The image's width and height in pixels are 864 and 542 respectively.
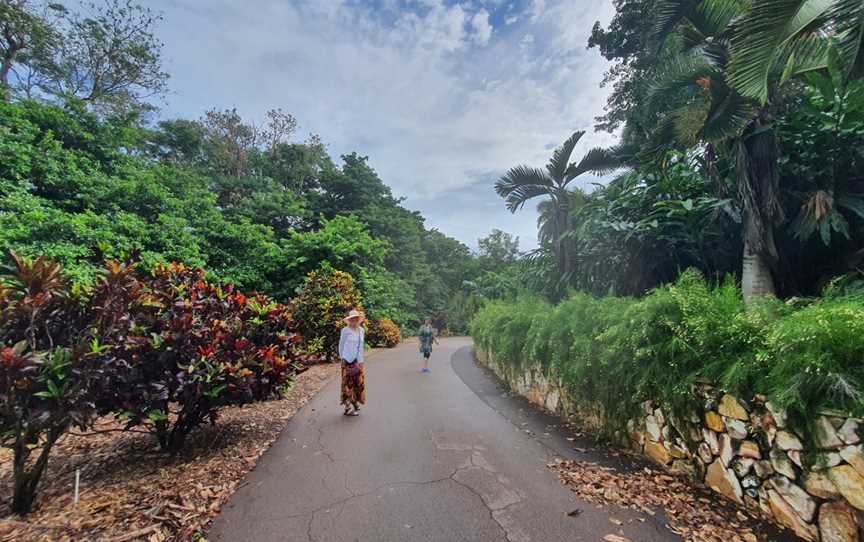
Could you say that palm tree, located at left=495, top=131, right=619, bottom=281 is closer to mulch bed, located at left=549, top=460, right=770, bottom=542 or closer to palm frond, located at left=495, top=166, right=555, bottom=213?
palm frond, located at left=495, top=166, right=555, bottom=213

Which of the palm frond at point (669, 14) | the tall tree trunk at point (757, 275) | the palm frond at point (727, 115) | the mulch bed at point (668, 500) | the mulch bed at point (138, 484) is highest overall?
the palm frond at point (669, 14)

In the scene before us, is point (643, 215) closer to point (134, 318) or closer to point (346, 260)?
point (134, 318)

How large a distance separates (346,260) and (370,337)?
12.4 ft

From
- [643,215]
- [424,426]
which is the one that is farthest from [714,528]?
[643,215]

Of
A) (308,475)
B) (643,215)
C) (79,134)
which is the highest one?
(79,134)

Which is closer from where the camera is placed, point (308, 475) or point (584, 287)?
point (308, 475)

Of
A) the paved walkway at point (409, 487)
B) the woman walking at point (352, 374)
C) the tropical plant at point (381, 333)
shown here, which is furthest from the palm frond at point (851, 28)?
the tropical plant at point (381, 333)

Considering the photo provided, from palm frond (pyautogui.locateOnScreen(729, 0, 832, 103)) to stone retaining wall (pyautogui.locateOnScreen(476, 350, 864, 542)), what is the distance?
2.55 m

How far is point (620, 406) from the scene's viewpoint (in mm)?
3523

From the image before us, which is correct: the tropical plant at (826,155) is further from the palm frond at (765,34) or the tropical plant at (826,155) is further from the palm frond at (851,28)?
the palm frond at (765,34)

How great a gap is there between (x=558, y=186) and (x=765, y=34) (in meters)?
4.36

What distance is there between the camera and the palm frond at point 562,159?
22.7 ft

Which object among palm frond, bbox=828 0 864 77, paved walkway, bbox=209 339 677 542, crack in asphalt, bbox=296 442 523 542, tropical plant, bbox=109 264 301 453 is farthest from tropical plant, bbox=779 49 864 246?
tropical plant, bbox=109 264 301 453

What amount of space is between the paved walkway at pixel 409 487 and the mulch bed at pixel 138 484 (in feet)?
0.73
